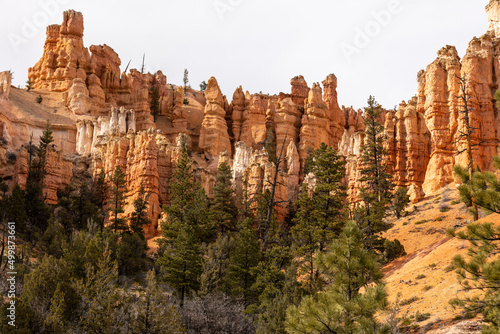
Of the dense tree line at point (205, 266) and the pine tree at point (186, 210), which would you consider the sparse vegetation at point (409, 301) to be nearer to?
the dense tree line at point (205, 266)

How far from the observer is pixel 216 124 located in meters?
81.6

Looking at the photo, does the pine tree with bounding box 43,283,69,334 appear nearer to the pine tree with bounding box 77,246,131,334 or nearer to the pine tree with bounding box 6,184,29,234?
the pine tree with bounding box 77,246,131,334

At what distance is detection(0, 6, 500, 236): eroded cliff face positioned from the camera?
5041 centimetres

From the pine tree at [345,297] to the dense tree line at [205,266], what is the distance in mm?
33

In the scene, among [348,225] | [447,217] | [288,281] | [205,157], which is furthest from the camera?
[205,157]

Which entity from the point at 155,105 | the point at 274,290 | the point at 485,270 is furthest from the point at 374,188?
the point at 155,105

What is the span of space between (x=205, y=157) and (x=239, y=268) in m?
49.3

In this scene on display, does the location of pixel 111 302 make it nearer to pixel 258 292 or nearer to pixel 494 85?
pixel 258 292

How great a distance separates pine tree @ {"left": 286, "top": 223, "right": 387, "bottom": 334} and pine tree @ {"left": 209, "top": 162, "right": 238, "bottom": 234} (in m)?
30.0

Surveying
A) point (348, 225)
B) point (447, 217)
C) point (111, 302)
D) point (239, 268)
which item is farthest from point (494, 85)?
point (111, 302)

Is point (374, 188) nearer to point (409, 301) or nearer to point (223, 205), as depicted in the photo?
point (223, 205)

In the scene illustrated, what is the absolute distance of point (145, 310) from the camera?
21328 millimetres

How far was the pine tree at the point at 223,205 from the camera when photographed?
163 ft

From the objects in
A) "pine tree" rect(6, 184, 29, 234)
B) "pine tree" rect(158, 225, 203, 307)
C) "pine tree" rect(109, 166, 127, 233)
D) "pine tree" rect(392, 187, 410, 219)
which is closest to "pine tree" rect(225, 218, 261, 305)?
"pine tree" rect(158, 225, 203, 307)
